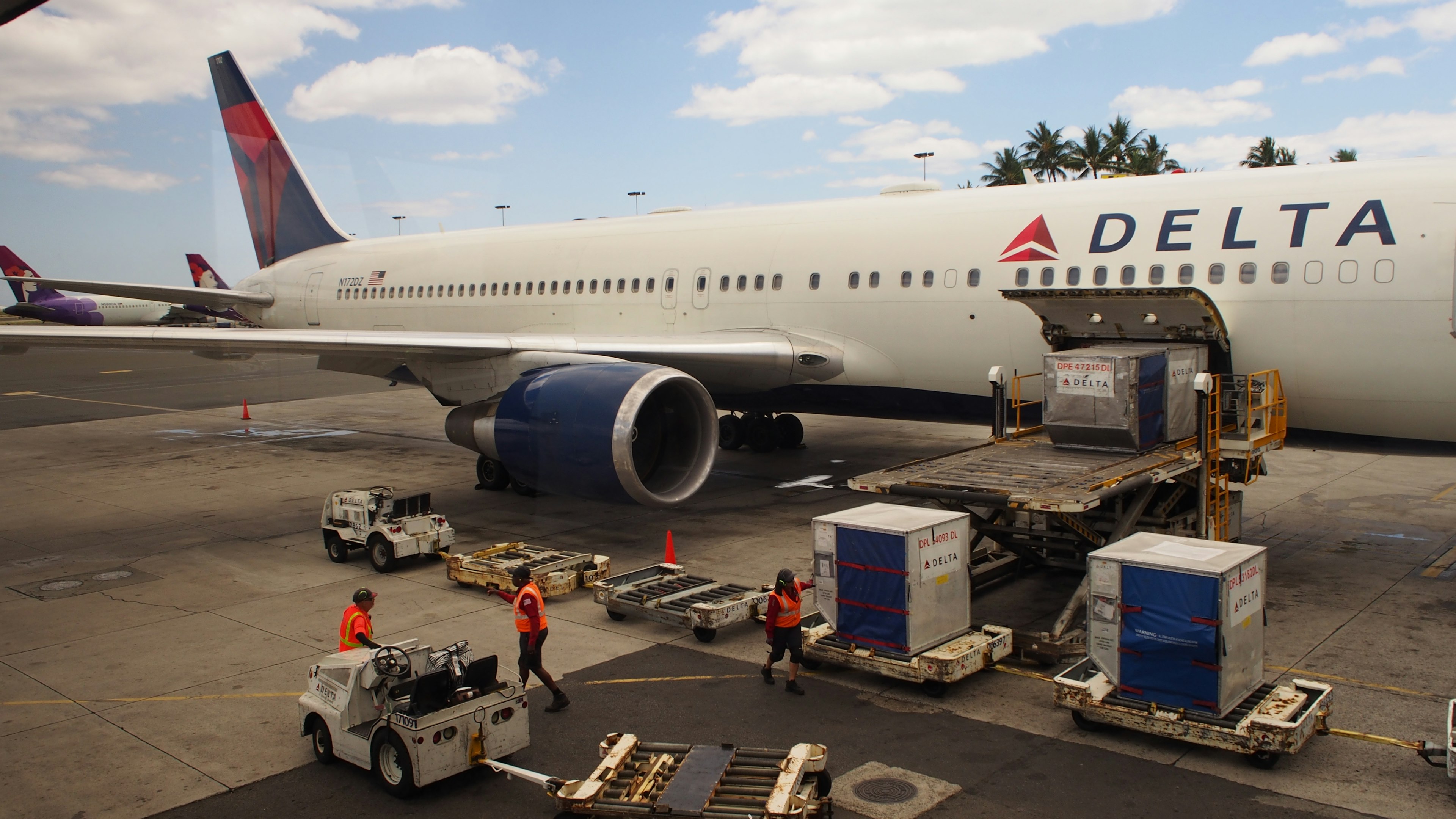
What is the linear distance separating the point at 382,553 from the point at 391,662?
212 inches

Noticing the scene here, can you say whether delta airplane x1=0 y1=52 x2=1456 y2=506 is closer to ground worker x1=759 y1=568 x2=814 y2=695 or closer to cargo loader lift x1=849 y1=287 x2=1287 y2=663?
cargo loader lift x1=849 y1=287 x2=1287 y2=663

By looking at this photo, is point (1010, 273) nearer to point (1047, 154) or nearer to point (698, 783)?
point (698, 783)

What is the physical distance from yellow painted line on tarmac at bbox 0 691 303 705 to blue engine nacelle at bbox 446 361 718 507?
13.8ft

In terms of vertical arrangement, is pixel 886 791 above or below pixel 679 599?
below

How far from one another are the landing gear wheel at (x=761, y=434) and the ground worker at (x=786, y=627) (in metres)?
11.3

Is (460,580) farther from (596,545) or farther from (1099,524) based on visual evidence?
(1099,524)

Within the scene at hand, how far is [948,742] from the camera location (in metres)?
7.17

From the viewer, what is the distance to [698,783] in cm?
623

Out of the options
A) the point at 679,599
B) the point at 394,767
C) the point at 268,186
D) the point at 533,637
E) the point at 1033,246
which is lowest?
the point at 394,767

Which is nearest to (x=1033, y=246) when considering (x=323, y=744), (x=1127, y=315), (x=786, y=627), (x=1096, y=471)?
(x=1127, y=315)

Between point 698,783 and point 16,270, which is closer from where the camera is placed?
point 698,783

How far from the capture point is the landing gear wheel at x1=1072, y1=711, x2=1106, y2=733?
24.0 feet

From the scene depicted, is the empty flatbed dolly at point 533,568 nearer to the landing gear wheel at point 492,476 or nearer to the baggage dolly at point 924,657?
the baggage dolly at point 924,657

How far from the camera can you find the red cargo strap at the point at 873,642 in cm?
818
